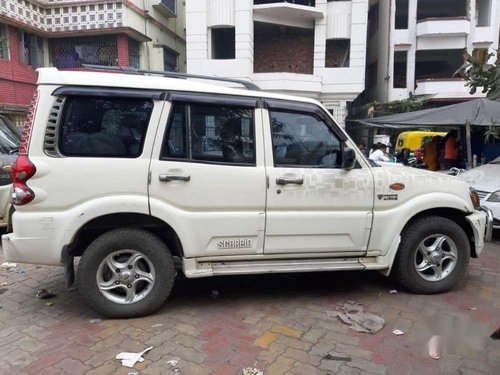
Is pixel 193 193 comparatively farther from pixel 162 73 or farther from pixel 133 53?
pixel 133 53

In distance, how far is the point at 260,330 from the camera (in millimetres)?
3432

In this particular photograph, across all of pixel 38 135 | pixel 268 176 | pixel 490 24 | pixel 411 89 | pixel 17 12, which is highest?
pixel 490 24

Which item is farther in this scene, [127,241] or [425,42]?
[425,42]

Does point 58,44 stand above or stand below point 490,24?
below

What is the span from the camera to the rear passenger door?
Result: 349cm

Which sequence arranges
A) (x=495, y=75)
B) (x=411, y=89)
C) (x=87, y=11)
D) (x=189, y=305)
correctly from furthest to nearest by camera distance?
1. (x=411, y=89)
2. (x=87, y=11)
3. (x=495, y=75)
4. (x=189, y=305)

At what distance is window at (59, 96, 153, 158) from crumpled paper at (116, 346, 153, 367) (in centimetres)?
153

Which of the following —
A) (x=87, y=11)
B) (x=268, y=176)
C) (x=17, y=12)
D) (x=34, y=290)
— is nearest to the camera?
(x=268, y=176)

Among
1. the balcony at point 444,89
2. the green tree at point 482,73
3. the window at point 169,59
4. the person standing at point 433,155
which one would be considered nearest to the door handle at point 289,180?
the green tree at point 482,73

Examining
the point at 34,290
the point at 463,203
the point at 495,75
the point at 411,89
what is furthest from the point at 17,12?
the point at 411,89

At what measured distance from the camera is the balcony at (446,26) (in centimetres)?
2283

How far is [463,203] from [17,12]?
16778mm

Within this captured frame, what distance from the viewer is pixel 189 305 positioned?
3900 millimetres

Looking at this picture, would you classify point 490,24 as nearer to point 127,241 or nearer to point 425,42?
point 425,42
